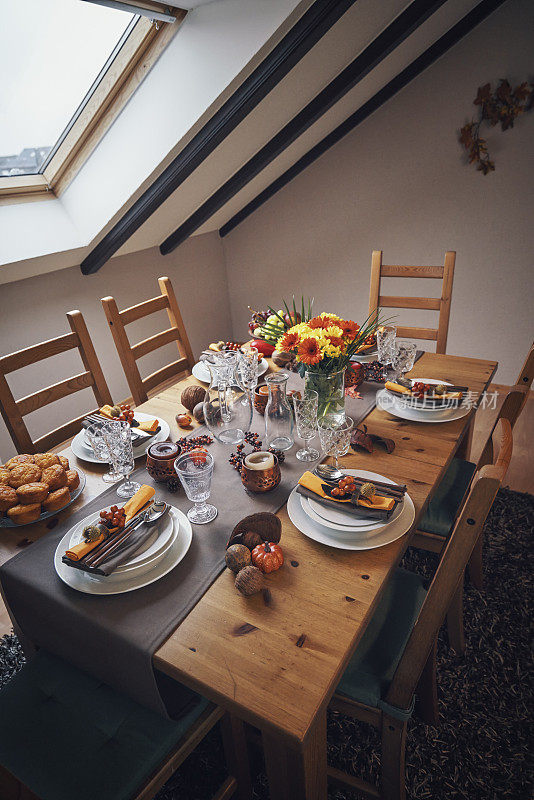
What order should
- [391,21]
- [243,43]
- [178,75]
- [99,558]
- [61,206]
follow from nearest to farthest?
[99,558]
[243,43]
[178,75]
[391,21]
[61,206]

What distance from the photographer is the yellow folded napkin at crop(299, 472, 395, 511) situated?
3.46 ft

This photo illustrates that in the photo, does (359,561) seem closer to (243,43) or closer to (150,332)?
(243,43)

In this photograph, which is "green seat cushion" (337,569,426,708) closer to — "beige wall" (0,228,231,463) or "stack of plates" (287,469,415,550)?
"stack of plates" (287,469,415,550)

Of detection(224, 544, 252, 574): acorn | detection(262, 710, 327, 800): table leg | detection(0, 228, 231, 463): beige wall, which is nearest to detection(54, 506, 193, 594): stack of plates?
detection(224, 544, 252, 574): acorn

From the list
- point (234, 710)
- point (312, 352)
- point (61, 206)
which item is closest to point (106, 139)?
point (61, 206)

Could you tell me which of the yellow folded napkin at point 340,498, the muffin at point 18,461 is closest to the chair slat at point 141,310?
the muffin at point 18,461

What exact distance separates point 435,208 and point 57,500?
277 centimetres

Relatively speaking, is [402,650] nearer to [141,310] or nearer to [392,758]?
[392,758]

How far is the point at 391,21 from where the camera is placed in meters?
2.23

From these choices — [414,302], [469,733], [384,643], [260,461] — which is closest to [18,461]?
[260,461]

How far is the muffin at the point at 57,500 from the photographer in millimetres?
1166

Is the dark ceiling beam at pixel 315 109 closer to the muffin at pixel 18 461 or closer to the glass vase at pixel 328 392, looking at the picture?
the glass vase at pixel 328 392

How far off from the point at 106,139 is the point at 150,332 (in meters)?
1.27

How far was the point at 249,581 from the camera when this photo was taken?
0.91m
